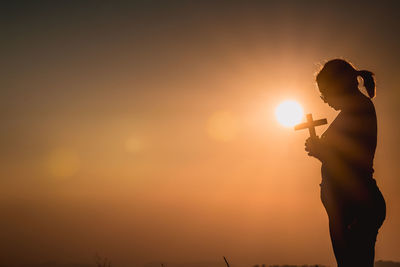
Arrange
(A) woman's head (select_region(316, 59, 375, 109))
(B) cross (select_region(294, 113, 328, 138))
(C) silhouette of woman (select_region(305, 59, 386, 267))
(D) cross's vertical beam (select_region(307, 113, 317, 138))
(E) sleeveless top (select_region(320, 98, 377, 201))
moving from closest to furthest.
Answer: (C) silhouette of woman (select_region(305, 59, 386, 267)), (E) sleeveless top (select_region(320, 98, 377, 201)), (A) woman's head (select_region(316, 59, 375, 109)), (D) cross's vertical beam (select_region(307, 113, 317, 138)), (B) cross (select_region(294, 113, 328, 138))

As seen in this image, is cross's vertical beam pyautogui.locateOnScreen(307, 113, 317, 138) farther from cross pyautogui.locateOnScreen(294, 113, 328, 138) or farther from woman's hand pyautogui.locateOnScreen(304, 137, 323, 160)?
woman's hand pyautogui.locateOnScreen(304, 137, 323, 160)

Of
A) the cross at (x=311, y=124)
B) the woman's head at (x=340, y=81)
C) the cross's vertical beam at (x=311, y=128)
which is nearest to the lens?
the woman's head at (x=340, y=81)

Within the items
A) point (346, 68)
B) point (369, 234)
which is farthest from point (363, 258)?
point (346, 68)

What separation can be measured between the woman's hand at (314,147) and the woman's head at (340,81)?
50 cm

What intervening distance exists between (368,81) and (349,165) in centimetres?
110

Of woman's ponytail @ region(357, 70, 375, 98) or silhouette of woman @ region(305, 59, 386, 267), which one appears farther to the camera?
woman's ponytail @ region(357, 70, 375, 98)

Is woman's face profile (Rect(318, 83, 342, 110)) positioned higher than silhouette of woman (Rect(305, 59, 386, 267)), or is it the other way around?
woman's face profile (Rect(318, 83, 342, 110))

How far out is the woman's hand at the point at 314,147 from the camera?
5168 mm

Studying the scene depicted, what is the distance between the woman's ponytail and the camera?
521 centimetres

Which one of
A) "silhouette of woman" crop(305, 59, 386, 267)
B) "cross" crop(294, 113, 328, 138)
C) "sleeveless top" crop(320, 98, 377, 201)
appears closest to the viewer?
"silhouette of woman" crop(305, 59, 386, 267)

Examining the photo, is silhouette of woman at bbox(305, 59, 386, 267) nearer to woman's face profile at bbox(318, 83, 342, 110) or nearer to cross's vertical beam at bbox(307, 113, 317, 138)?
woman's face profile at bbox(318, 83, 342, 110)

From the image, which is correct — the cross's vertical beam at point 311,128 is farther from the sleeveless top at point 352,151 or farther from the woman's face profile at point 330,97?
the woman's face profile at point 330,97

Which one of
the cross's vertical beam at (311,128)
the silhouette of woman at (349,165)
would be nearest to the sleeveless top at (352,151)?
the silhouette of woman at (349,165)

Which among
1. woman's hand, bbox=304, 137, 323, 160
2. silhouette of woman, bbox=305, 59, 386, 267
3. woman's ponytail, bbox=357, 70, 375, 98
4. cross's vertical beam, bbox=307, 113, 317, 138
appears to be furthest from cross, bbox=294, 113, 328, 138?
woman's ponytail, bbox=357, 70, 375, 98
